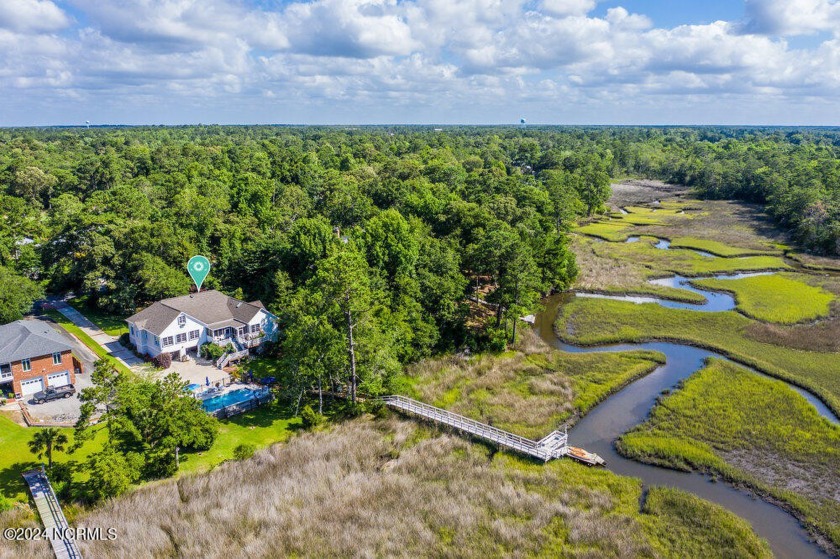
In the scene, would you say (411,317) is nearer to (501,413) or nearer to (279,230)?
(501,413)

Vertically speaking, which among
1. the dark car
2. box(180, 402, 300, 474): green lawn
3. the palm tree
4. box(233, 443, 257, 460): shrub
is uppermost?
the palm tree

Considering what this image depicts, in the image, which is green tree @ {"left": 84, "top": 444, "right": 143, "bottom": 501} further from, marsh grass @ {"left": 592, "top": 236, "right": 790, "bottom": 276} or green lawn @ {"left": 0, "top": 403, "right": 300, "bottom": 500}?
marsh grass @ {"left": 592, "top": 236, "right": 790, "bottom": 276}

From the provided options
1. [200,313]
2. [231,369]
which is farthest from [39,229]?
[231,369]

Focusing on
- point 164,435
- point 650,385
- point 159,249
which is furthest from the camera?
point 159,249

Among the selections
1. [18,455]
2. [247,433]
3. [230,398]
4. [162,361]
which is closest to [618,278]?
[230,398]

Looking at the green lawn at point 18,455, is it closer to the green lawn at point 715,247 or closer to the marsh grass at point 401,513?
the marsh grass at point 401,513

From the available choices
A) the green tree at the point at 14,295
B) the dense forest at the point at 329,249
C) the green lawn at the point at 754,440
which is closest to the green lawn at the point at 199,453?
the dense forest at the point at 329,249

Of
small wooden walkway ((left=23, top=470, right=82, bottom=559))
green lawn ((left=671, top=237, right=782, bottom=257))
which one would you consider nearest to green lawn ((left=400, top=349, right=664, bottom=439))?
small wooden walkway ((left=23, top=470, right=82, bottom=559))
